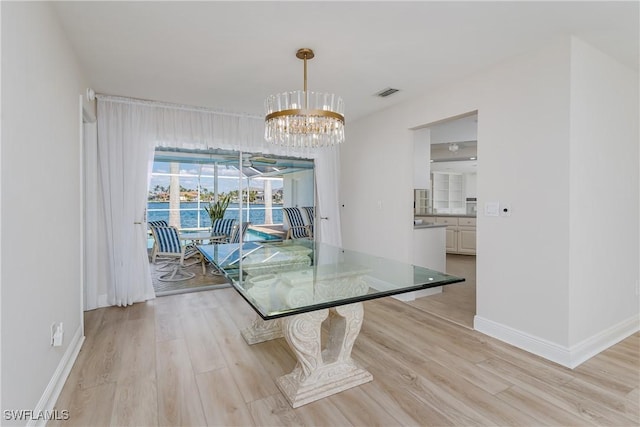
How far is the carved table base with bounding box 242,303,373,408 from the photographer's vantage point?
1854 millimetres

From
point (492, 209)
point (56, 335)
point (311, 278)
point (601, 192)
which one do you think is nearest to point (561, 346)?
point (492, 209)

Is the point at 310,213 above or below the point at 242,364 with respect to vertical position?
above

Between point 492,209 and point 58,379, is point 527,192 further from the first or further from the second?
point 58,379

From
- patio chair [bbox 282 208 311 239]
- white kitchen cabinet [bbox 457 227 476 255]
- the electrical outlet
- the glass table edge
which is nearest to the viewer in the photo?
the glass table edge

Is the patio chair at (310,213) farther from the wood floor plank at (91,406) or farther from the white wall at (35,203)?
the wood floor plank at (91,406)

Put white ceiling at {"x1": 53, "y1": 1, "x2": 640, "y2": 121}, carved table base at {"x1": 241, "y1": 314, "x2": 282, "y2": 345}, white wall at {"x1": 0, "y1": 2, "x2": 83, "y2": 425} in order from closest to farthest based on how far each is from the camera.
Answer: white wall at {"x1": 0, "y1": 2, "x2": 83, "y2": 425}, white ceiling at {"x1": 53, "y1": 1, "x2": 640, "y2": 121}, carved table base at {"x1": 241, "y1": 314, "x2": 282, "y2": 345}

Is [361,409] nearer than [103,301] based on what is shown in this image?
Yes

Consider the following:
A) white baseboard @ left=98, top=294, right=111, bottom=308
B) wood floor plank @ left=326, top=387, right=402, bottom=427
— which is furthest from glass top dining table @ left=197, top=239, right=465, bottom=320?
white baseboard @ left=98, top=294, right=111, bottom=308

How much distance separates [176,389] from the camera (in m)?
1.94

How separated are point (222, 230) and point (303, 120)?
3.56 m

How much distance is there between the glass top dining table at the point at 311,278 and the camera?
1640 mm

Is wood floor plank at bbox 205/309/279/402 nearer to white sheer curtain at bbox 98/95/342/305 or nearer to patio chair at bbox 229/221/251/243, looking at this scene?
white sheer curtain at bbox 98/95/342/305

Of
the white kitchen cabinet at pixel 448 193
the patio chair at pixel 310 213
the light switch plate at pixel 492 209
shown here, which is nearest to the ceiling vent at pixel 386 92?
the light switch plate at pixel 492 209

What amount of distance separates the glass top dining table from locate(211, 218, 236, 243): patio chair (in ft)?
7.48
